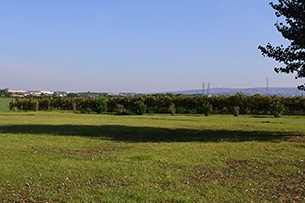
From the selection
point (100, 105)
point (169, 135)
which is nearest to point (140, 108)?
point (100, 105)

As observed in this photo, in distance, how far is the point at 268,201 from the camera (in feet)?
20.0

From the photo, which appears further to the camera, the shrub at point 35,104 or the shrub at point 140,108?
the shrub at point 35,104

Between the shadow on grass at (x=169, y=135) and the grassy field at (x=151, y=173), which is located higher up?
the grassy field at (x=151, y=173)

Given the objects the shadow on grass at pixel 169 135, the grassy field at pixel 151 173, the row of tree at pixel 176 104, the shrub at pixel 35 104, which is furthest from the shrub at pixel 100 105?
the grassy field at pixel 151 173

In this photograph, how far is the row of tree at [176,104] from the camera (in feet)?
137

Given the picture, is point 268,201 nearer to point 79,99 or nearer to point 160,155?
point 160,155

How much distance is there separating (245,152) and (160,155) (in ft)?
8.96

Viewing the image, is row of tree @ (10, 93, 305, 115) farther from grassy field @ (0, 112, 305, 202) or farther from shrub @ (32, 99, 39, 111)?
grassy field @ (0, 112, 305, 202)

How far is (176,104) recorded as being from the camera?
4588cm

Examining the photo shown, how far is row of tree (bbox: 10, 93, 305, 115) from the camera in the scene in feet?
137

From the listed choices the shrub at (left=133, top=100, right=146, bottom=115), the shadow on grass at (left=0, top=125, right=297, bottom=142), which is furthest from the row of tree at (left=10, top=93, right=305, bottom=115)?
the shadow on grass at (left=0, top=125, right=297, bottom=142)

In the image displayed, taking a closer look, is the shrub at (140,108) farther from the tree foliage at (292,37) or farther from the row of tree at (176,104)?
the tree foliage at (292,37)

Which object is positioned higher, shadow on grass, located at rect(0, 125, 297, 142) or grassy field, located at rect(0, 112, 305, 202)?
grassy field, located at rect(0, 112, 305, 202)

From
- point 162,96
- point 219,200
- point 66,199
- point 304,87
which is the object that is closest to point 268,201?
point 219,200
